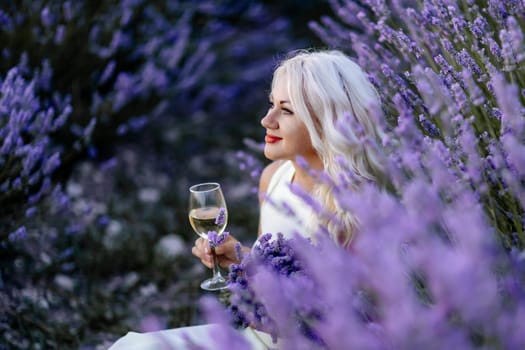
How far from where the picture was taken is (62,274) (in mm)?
2934

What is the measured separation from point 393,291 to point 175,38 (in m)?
3.62

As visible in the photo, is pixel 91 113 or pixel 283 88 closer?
pixel 283 88

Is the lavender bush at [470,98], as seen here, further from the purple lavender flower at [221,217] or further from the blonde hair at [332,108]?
the purple lavender flower at [221,217]

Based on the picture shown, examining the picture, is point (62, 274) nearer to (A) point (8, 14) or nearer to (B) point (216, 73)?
(A) point (8, 14)

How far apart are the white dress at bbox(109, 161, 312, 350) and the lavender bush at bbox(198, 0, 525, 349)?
0.87 ft

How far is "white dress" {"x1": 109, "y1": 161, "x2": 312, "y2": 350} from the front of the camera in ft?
5.74

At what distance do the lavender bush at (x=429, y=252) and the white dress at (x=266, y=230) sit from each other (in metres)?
0.27

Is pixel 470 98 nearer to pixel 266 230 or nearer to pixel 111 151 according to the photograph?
pixel 266 230

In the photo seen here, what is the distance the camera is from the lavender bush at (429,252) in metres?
0.74

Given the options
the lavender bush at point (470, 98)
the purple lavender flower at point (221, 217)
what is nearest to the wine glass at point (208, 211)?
the purple lavender flower at point (221, 217)

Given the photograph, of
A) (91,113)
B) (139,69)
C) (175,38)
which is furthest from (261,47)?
(91,113)

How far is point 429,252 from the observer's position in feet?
2.42

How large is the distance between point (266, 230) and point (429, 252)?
1.45 m

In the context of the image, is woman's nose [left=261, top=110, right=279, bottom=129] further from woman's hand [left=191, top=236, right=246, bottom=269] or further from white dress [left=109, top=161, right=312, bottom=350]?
woman's hand [left=191, top=236, right=246, bottom=269]
